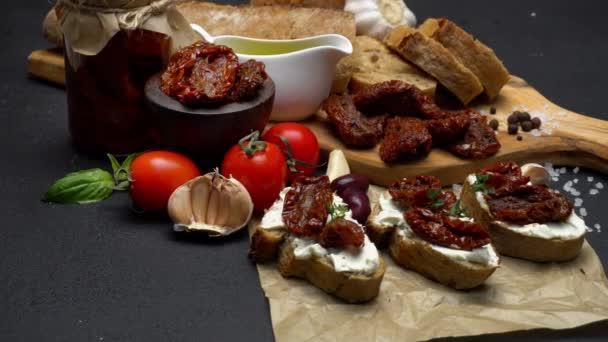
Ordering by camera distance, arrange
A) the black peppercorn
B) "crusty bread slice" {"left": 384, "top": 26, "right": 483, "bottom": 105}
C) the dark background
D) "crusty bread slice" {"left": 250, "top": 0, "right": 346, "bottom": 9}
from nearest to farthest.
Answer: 1. the dark background
2. the black peppercorn
3. "crusty bread slice" {"left": 384, "top": 26, "right": 483, "bottom": 105}
4. "crusty bread slice" {"left": 250, "top": 0, "right": 346, "bottom": 9}

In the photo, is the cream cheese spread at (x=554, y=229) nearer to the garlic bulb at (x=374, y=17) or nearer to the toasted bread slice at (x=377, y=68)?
the toasted bread slice at (x=377, y=68)

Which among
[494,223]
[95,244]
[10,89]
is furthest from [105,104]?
[494,223]

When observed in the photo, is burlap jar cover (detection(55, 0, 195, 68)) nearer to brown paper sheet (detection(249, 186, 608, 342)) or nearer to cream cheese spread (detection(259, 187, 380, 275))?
cream cheese spread (detection(259, 187, 380, 275))

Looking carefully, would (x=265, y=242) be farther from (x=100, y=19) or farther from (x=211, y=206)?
(x=100, y=19)

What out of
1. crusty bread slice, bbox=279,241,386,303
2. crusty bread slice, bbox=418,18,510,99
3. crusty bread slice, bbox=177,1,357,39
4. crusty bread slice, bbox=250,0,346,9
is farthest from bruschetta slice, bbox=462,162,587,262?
crusty bread slice, bbox=250,0,346,9

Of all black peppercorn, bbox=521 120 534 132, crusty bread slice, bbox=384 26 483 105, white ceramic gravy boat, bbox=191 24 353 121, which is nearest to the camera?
white ceramic gravy boat, bbox=191 24 353 121

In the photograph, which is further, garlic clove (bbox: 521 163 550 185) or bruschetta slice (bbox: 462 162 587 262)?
garlic clove (bbox: 521 163 550 185)

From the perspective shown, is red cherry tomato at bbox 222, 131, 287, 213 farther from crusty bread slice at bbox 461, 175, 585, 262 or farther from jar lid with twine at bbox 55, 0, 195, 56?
crusty bread slice at bbox 461, 175, 585, 262

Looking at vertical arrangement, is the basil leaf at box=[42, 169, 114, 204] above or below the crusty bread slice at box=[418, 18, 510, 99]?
below
